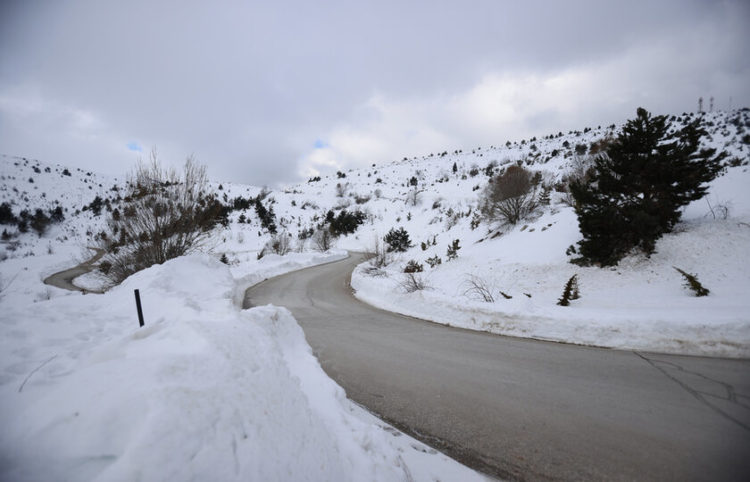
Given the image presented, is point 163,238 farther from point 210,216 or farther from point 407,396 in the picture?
point 407,396

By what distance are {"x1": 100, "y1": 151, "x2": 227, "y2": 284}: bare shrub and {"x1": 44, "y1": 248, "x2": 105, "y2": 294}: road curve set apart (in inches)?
345

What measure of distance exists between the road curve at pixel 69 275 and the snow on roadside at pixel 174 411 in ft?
63.8

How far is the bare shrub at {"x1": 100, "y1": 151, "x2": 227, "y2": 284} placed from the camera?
32.1 ft

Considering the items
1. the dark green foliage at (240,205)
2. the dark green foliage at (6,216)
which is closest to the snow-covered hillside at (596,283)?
the dark green foliage at (240,205)

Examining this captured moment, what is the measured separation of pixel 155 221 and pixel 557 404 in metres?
12.6

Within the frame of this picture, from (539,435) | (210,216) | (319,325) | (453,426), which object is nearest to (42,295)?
(210,216)

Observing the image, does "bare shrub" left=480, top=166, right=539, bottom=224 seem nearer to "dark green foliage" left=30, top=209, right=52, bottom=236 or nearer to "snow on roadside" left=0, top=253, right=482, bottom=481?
"snow on roadside" left=0, top=253, right=482, bottom=481

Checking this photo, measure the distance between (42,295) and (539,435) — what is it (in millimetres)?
20590

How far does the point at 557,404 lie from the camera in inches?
124

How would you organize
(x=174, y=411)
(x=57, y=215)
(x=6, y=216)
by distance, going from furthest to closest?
1. (x=57, y=215)
2. (x=6, y=216)
3. (x=174, y=411)

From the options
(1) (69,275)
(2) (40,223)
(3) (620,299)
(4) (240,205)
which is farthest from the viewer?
(4) (240,205)

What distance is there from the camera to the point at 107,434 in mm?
1401

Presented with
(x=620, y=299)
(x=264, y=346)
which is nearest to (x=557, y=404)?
(x=264, y=346)

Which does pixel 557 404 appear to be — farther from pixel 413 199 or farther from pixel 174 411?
pixel 413 199
